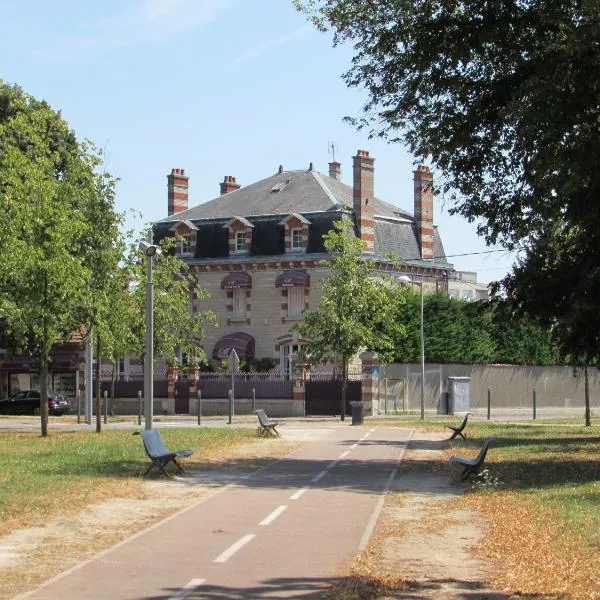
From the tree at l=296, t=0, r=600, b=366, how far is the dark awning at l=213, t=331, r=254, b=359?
34676 mm

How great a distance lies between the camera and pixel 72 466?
20922mm

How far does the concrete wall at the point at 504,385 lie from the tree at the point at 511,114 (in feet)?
103

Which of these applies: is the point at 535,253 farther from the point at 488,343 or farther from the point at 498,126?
the point at 488,343

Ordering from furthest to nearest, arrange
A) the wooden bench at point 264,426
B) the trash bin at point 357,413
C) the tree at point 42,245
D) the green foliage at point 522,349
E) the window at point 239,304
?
the green foliage at point 522,349
the window at point 239,304
the trash bin at point 357,413
the wooden bench at point 264,426
the tree at point 42,245

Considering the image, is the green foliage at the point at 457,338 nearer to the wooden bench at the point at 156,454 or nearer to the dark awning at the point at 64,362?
the dark awning at the point at 64,362

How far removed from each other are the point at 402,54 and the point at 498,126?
241 centimetres

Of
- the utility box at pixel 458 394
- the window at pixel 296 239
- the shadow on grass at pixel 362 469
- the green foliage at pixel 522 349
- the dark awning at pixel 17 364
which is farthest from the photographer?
the dark awning at pixel 17 364

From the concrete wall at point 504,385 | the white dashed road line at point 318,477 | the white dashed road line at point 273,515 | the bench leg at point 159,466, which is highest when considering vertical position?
the concrete wall at point 504,385

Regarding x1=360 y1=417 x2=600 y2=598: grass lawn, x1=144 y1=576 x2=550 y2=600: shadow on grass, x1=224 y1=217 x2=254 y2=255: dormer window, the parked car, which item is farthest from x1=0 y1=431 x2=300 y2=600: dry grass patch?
x1=224 y1=217 x2=254 y2=255: dormer window

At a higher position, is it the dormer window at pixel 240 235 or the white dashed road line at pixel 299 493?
the dormer window at pixel 240 235

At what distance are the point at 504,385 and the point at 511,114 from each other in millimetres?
43054

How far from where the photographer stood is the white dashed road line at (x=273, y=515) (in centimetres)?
1373

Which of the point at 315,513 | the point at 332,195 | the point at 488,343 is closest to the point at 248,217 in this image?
the point at 332,195

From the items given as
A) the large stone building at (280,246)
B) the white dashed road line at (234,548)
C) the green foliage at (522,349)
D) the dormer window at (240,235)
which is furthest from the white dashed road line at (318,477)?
the green foliage at (522,349)
